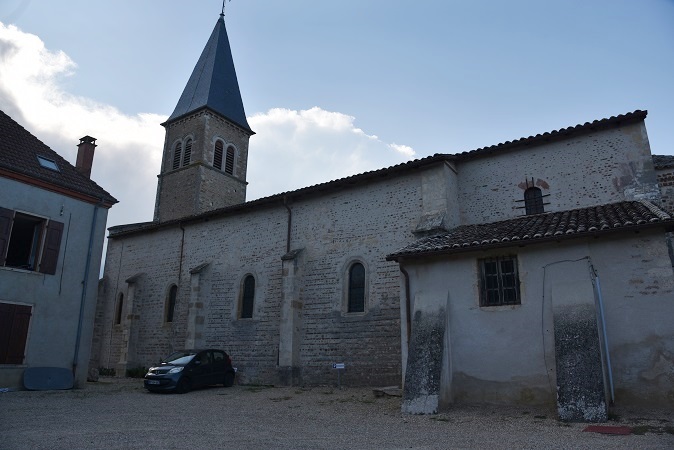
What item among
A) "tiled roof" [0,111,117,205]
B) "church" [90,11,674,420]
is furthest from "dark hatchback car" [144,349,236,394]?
"tiled roof" [0,111,117,205]

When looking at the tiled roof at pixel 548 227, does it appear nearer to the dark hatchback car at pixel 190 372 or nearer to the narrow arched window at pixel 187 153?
the dark hatchback car at pixel 190 372

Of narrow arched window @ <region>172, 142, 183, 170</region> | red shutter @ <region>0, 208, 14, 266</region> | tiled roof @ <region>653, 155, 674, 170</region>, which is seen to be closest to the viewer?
tiled roof @ <region>653, 155, 674, 170</region>

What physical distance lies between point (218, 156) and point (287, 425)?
23553 millimetres

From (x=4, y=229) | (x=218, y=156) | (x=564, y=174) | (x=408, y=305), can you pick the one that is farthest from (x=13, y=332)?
(x=218, y=156)

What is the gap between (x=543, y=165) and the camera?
14.2m

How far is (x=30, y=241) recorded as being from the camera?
15.0m

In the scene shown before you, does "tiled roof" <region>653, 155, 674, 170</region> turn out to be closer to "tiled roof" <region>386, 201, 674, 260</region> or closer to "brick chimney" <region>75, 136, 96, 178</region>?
"tiled roof" <region>386, 201, 674, 260</region>

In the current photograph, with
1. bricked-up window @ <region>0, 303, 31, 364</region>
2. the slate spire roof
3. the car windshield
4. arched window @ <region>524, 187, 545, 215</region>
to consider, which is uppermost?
the slate spire roof

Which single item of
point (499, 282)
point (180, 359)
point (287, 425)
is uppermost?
point (499, 282)

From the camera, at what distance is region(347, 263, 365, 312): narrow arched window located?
15.6 m

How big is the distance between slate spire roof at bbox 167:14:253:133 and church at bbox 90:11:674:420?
9.29 m

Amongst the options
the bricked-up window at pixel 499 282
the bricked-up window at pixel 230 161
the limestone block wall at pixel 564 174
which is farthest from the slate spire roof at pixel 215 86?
the bricked-up window at pixel 499 282

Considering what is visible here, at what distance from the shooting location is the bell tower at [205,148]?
1120 inches

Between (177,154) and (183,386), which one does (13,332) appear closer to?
(183,386)
